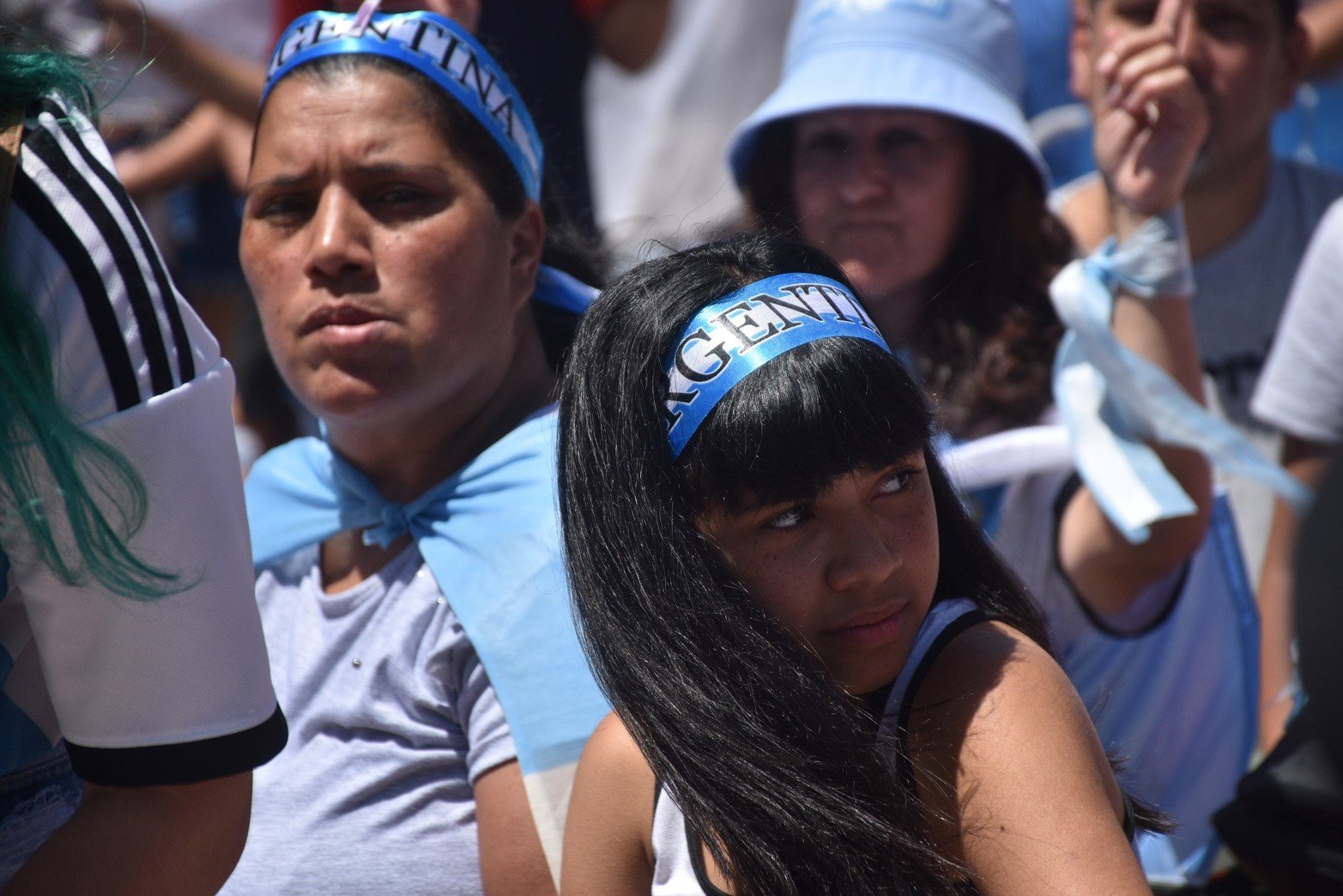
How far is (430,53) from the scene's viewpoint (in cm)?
207

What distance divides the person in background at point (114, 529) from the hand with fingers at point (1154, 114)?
5.10 ft

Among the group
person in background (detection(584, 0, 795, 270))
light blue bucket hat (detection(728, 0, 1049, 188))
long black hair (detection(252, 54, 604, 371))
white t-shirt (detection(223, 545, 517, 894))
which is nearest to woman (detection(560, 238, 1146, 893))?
white t-shirt (detection(223, 545, 517, 894))

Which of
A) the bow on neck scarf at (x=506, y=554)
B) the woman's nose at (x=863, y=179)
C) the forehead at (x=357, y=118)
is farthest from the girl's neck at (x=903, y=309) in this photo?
the forehead at (x=357, y=118)

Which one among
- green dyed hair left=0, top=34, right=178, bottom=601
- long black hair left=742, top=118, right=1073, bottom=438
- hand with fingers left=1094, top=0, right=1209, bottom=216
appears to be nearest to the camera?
green dyed hair left=0, top=34, right=178, bottom=601

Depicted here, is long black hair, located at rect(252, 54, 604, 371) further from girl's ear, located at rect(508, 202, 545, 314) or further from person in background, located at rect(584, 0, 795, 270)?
person in background, located at rect(584, 0, 795, 270)

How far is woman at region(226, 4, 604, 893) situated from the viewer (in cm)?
182

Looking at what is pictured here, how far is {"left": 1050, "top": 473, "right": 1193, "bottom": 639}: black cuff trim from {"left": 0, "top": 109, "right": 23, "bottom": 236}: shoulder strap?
1.81 meters

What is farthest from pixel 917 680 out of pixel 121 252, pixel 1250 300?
pixel 1250 300

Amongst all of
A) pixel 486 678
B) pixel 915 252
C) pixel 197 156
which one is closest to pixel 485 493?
pixel 486 678

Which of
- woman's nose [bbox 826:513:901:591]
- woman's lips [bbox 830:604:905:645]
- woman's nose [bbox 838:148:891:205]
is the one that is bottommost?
woman's lips [bbox 830:604:905:645]

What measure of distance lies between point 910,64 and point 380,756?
1764 mm

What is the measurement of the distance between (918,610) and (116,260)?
35.1 inches

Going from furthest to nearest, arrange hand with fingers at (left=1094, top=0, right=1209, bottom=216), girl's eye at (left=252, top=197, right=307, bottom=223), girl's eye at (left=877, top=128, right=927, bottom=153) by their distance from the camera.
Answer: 1. girl's eye at (left=877, top=128, right=927, bottom=153)
2. hand with fingers at (left=1094, top=0, right=1209, bottom=216)
3. girl's eye at (left=252, top=197, right=307, bottom=223)

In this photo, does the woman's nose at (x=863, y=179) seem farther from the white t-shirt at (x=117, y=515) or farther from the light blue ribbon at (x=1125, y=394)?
the white t-shirt at (x=117, y=515)
